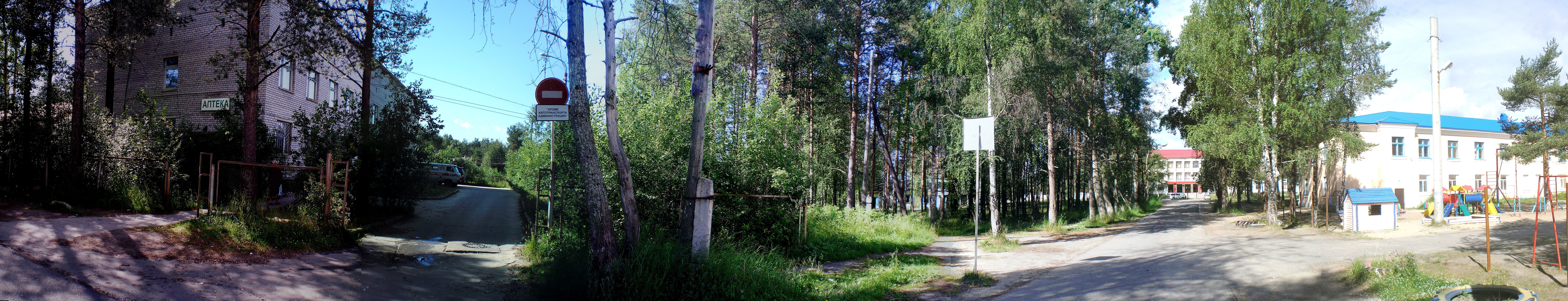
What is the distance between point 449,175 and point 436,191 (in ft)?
18.6

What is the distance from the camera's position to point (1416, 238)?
42.2 ft

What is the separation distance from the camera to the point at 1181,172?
94.3 metres

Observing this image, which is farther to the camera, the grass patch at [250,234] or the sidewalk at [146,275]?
the grass patch at [250,234]

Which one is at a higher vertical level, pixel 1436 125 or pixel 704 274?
pixel 1436 125

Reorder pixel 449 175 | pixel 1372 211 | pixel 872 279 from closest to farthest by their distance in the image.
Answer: pixel 872 279 < pixel 1372 211 < pixel 449 175

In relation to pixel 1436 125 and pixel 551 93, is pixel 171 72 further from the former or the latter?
pixel 1436 125

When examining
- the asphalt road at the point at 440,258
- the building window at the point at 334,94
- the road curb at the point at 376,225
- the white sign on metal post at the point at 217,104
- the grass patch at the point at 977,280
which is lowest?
the grass patch at the point at 977,280

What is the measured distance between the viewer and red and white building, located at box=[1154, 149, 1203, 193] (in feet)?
297

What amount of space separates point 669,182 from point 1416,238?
1596 centimetres

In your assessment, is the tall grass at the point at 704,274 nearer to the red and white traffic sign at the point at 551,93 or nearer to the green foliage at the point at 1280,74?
the red and white traffic sign at the point at 551,93

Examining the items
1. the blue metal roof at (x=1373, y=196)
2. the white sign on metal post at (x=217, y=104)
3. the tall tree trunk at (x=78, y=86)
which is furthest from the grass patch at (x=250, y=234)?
the blue metal roof at (x=1373, y=196)

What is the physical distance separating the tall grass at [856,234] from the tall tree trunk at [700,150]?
10.5ft

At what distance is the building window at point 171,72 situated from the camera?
1505 centimetres

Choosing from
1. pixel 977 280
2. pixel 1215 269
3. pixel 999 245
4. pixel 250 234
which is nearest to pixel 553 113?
pixel 977 280
